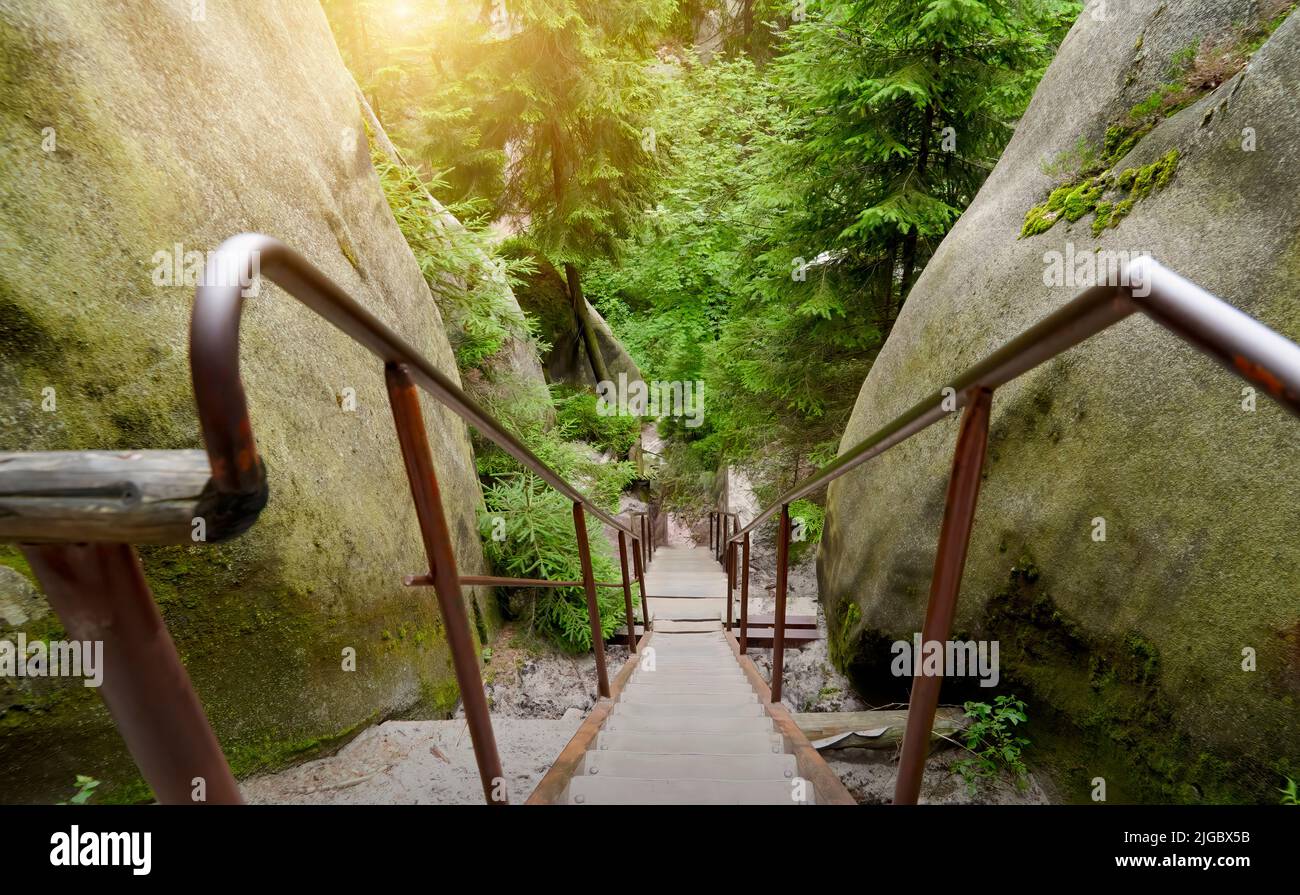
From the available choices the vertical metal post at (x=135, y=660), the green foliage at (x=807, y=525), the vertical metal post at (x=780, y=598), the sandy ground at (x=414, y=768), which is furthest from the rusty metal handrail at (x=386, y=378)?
the green foliage at (x=807, y=525)

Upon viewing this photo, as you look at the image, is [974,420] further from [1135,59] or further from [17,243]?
[1135,59]

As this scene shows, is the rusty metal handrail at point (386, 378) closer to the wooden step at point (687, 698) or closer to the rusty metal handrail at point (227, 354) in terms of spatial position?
the rusty metal handrail at point (227, 354)

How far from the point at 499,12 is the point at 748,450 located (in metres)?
7.01

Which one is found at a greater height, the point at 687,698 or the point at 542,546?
the point at 542,546

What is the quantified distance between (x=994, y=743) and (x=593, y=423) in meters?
9.49

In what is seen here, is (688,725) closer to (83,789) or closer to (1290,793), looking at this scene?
(1290,793)

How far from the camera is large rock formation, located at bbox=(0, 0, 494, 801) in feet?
7.22

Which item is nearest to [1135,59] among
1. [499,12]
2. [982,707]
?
[982,707]

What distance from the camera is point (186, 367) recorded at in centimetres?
287

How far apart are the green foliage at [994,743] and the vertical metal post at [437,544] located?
2.80m

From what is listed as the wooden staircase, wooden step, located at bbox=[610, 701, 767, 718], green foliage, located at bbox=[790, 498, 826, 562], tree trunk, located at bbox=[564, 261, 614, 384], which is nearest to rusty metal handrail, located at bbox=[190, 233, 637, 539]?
the wooden staircase

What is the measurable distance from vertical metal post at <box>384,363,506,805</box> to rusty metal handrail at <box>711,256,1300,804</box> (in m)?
0.90

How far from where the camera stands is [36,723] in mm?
2070

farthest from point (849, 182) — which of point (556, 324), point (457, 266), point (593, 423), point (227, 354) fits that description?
point (556, 324)
